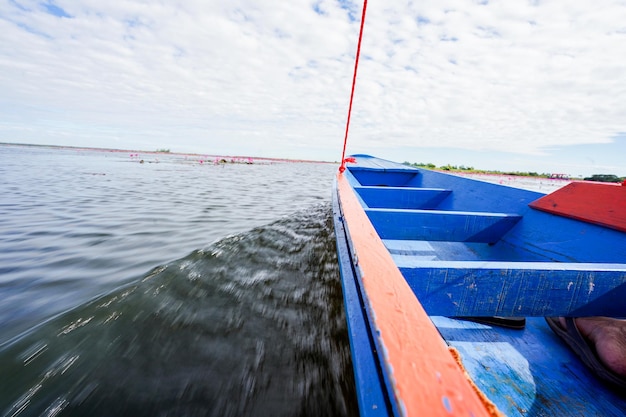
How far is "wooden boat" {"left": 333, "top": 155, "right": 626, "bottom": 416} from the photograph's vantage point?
0.54 metres

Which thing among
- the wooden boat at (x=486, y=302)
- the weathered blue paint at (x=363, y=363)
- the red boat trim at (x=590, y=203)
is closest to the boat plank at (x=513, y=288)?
the wooden boat at (x=486, y=302)

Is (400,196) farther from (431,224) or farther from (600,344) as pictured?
(600,344)

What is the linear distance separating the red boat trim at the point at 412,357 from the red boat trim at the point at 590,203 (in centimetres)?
198

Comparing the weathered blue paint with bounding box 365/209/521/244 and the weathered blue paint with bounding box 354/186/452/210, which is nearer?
the weathered blue paint with bounding box 365/209/521/244

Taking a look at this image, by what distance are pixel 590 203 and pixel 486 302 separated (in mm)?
1620

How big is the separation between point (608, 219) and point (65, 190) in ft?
36.1

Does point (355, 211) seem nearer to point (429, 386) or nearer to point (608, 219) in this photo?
point (429, 386)

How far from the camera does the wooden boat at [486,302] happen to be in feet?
1.76

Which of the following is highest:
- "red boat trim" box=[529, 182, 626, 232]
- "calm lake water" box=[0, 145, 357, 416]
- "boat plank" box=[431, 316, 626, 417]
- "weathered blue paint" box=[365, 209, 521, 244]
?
"red boat trim" box=[529, 182, 626, 232]

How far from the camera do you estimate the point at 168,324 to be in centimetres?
192

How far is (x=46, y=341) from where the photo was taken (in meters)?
1.71

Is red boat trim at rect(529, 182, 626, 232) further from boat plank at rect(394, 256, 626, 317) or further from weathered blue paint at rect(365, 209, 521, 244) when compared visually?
boat plank at rect(394, 256, 626, 317)

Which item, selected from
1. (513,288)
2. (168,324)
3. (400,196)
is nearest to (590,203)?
(513,288)

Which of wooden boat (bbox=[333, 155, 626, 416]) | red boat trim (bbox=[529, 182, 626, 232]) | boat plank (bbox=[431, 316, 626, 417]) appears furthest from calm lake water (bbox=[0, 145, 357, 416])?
red boat trim (bbox=[529, 182, 626, 232])
